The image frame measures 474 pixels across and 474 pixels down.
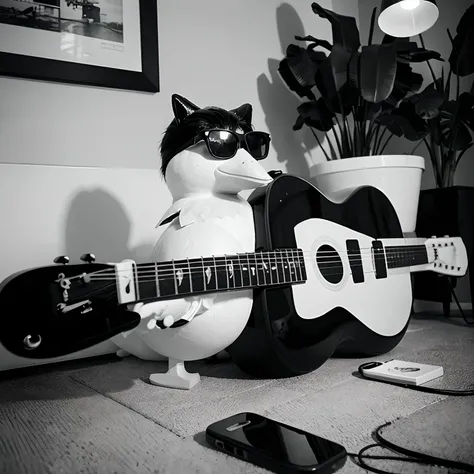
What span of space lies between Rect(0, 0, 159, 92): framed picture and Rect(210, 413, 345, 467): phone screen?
100cm

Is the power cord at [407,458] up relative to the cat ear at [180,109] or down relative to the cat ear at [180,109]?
down

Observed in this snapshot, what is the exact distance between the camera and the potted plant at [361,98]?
1.23m

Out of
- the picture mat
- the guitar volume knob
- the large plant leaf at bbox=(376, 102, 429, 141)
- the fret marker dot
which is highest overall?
the picture mat

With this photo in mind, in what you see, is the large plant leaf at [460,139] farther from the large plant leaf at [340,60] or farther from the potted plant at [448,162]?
the large plant leaf at [340,60]

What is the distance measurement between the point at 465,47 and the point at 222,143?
980 mm

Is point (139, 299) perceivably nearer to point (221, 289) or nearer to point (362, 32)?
point (221, 289)

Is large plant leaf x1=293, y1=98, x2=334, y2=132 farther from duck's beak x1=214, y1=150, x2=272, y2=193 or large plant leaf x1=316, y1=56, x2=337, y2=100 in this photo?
duck's beak x1=214, y1=150, x2=272, y2=193

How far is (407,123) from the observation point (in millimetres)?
1371

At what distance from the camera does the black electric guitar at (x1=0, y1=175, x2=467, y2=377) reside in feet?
1.82

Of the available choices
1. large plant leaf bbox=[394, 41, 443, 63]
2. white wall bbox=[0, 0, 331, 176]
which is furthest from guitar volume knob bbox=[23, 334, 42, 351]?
large plant leaf bbox=[394, 41, 443, 63]

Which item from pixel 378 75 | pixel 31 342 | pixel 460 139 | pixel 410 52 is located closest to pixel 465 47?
pixel 410 52

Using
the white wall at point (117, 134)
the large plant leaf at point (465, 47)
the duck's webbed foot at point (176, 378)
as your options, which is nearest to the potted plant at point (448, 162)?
the large plant leaf at point (465, 47)

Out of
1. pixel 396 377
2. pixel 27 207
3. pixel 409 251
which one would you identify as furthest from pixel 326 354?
pixel 27 207

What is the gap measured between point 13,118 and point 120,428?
842 mm
